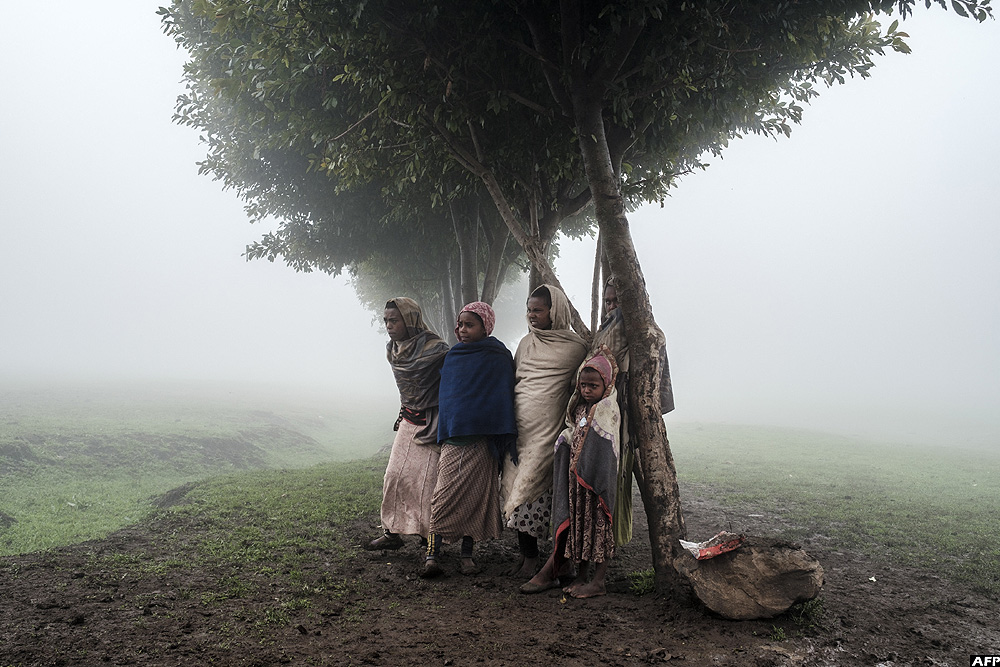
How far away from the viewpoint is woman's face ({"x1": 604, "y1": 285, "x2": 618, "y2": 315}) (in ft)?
19.0

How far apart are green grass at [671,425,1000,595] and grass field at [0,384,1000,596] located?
30 millimetres

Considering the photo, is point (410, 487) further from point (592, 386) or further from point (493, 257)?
point (493, 257)

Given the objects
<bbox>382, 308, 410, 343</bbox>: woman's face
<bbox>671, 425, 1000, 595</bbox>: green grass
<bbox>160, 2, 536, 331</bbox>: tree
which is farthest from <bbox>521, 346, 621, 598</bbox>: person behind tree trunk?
<bbox>160, 2, 536, 331</bbox>: tree

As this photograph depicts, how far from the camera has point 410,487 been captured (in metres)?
5.59

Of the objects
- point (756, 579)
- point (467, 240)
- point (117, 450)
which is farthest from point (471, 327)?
point (117, 450)

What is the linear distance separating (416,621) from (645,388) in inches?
102

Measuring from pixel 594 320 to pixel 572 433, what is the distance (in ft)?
8.37

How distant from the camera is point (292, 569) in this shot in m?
4.98

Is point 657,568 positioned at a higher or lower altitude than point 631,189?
lower

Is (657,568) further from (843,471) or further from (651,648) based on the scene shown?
(843,471)

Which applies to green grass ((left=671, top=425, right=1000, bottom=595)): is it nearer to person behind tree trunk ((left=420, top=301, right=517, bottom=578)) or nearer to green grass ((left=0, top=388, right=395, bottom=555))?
person behind tree trunk ((left=420, top=301, right=517, bottom=578))

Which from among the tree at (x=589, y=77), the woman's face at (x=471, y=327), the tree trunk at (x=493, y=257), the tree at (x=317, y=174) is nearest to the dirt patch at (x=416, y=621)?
the tree at (x=589, y=77)

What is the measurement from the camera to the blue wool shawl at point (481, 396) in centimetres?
509

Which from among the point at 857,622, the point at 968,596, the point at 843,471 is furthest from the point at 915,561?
the point at 843,471
